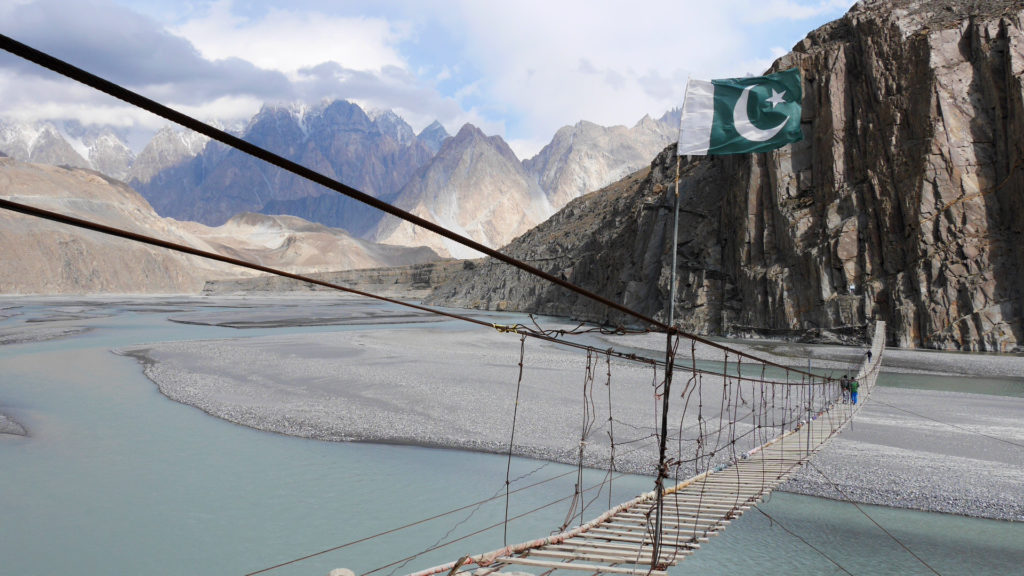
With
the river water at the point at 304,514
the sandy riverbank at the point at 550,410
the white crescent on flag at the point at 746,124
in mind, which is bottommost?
the river water at the point at 304,514

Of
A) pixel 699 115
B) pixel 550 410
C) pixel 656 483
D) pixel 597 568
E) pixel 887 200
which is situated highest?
pixel 887 200

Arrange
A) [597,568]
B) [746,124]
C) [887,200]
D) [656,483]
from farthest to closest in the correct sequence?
[887,200], [746,124], [656,483], [597,568]

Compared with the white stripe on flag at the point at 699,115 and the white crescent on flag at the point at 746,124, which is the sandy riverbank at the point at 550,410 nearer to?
the white stripe on flag at the point at 699,115

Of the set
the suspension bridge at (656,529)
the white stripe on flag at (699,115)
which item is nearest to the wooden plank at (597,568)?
the suspension bridge at (656,529)

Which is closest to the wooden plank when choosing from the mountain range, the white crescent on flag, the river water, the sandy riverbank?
the river water

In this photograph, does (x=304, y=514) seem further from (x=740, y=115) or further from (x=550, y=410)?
(x=740, y=115)

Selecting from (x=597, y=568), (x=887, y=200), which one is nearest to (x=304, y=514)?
(x=597, y=568)
